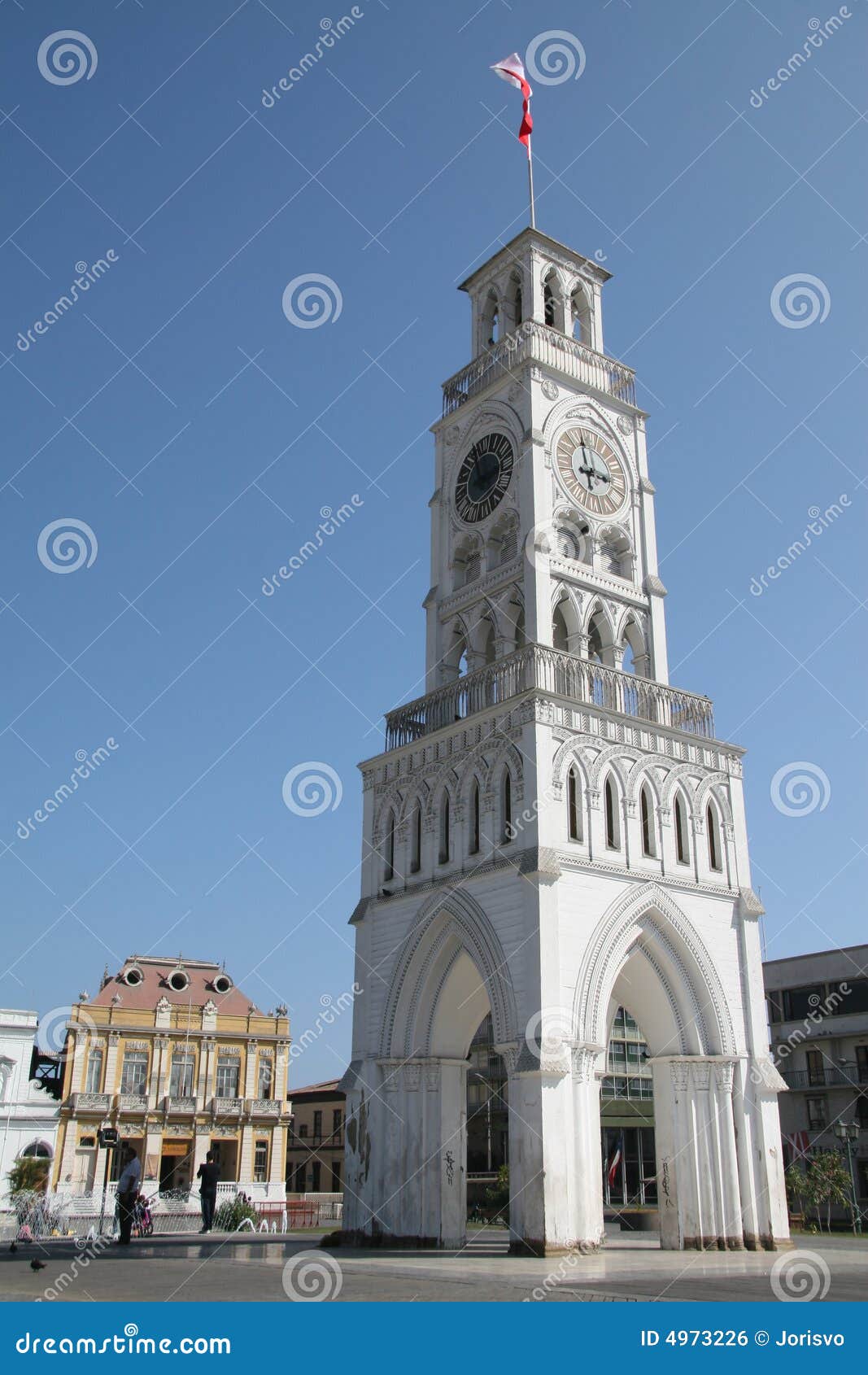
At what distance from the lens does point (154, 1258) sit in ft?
65.7

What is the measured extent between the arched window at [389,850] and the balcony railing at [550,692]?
1.99 metres

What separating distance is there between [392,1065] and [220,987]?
1567 inches

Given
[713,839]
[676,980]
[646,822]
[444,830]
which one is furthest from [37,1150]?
[713,839]

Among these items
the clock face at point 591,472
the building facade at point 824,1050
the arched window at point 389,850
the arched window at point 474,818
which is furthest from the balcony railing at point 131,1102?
the clock face at point 591,472

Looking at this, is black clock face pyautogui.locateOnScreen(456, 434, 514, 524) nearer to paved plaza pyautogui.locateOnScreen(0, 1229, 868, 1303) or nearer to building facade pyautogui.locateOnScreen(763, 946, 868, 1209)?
paved plaza pyautogui.locateOnScreen(0, 1229, 868, 1303)

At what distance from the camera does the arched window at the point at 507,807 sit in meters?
26.1

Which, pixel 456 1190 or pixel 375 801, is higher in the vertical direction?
pixel 375 801

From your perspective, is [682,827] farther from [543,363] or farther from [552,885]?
[543,363]

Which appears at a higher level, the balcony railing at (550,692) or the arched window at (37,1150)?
the balcony railing at (550,692)

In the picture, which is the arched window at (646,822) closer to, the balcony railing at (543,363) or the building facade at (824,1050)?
the balcony railing at (543,363)

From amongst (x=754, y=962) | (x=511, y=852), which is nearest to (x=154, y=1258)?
(x=511, y=852)

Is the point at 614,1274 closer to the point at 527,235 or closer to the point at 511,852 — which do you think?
the point at 511,852

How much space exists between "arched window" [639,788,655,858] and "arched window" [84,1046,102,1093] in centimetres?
4092

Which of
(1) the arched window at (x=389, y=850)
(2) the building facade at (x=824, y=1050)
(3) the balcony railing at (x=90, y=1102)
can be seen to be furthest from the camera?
(3) the balcony railing at (x=90, y=1102)
